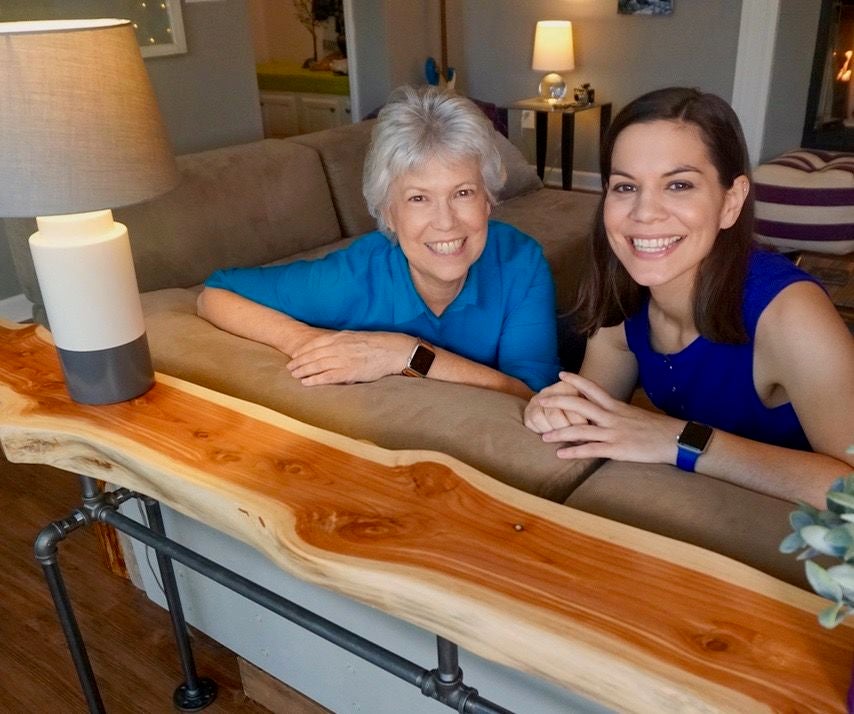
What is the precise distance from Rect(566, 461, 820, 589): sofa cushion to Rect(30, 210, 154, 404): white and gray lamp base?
695 millimetres

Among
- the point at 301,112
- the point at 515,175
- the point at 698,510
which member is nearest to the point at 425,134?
the point at 698,510

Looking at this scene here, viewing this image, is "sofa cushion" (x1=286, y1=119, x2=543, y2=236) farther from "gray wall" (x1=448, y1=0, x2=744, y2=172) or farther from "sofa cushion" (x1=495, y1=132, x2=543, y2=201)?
"gray wall" (x1=448, y1=0, x2=744, y2=172)

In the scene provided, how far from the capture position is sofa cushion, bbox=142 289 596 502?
1.12m

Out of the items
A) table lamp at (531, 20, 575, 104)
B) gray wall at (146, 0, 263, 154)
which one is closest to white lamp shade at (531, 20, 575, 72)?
table lamp at (531, 20, 575, 104)

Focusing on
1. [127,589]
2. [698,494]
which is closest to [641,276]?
[698,494]

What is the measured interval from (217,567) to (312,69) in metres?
6.24

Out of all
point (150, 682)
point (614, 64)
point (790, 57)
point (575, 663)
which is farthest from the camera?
point (614, 64)

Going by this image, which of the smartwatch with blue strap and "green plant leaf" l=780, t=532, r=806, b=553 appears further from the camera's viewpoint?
the smartwatch with blue strap

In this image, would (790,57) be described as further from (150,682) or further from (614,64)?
(150,682)

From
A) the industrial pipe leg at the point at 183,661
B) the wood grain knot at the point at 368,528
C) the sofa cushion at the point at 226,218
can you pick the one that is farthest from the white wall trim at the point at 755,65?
the wood grain knot at the point at 368,528

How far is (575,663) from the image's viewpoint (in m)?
0.75

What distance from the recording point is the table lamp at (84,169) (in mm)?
1055

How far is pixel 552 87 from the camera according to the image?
5578 millimetres

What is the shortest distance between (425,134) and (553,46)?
4337 millimetres
